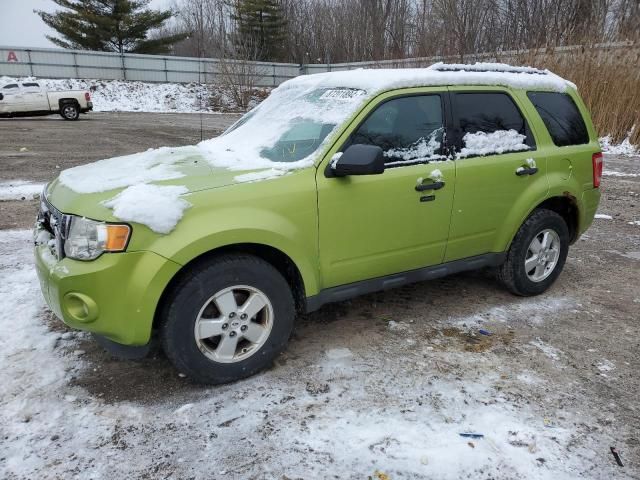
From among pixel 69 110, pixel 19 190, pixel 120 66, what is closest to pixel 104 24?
pixel 120 66

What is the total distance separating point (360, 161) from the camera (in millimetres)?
2969

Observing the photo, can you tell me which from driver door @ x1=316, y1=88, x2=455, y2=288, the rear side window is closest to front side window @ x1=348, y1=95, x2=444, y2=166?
driver door @ x1=316, y1=88, x2=455, y2=288

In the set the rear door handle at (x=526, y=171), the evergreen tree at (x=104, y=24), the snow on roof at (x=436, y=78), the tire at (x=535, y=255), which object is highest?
the evergreen tree at (x=104, y=24)

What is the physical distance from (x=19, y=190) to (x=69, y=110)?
51.9 feet

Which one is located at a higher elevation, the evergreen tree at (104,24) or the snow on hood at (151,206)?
the evergreen tree at (104,24)

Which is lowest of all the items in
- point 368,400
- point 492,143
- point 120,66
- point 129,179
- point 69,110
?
point 368,400

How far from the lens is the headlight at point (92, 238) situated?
2.58 m

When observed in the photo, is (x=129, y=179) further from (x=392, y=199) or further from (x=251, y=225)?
(x=392, y=199)

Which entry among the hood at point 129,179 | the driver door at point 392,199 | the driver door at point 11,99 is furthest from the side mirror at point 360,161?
the driver door at point 11,99

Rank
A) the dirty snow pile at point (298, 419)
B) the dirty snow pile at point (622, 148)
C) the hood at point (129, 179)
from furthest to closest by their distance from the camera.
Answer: the dirty snow pile at point (622, 148), the hood at point (129, 179), the dirty snow pile at point (298, 419)

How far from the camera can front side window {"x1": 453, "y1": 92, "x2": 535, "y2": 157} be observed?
372 cm

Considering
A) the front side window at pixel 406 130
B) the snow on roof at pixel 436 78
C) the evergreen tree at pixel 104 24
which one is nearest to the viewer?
the front side window at pixel 406 130

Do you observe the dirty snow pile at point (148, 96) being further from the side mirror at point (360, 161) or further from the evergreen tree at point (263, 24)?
the side mirror at point (360, 161)

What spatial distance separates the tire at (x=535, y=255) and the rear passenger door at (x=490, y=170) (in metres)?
0.16
